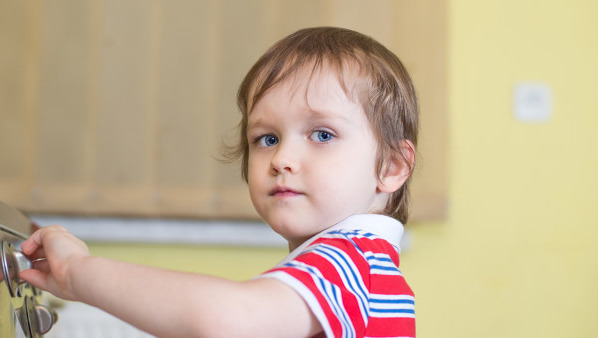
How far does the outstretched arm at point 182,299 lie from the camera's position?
54cm

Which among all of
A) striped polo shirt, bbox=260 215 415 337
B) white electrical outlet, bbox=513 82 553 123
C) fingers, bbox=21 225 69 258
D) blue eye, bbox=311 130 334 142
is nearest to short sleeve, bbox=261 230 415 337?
striped polo shirt, bbox=260 215 415 337

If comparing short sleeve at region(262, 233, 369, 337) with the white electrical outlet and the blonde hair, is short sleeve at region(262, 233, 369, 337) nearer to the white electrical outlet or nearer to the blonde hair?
the blonde hair

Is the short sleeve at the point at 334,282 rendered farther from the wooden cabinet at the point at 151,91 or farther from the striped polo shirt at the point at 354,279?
the wooden cabinet at the point at 151,91

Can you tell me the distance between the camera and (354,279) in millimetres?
651

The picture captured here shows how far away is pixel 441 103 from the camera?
6.36 ft

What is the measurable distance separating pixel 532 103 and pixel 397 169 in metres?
1.28

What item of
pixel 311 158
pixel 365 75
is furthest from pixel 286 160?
pixel 365 75

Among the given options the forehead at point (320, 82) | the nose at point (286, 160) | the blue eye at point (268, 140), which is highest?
the forehead at point (320, 82)

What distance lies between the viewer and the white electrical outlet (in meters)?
2.01

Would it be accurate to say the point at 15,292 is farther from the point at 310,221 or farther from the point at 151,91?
the point at 151,91

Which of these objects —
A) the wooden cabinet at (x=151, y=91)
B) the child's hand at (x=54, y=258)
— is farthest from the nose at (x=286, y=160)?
the wooden cabinet at (x=151, y=91)

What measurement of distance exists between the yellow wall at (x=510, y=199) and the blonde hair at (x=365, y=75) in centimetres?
110

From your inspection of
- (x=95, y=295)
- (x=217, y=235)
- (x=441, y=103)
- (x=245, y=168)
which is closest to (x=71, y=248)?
(x=95, y=295)

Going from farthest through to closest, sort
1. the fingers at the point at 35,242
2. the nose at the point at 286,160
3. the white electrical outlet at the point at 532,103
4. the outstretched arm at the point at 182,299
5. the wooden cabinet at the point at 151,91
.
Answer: the white electrical outlet at the point at 532,103 → the wooden cabinet at the point at 151,91 → the nose at the point at 286,160 → the fingers at the point at 35,242 → the outstretched arm at the point at 182,299
